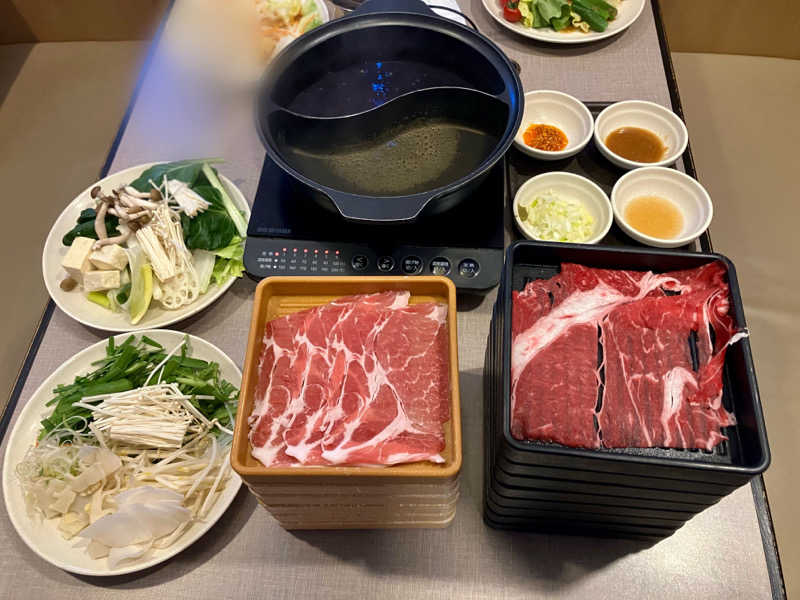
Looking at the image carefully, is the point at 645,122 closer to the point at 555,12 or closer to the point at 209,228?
the point at 555,12

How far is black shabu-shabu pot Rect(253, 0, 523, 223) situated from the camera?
4.76ft

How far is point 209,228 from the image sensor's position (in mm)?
1584

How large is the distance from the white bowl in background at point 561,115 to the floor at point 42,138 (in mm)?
2049

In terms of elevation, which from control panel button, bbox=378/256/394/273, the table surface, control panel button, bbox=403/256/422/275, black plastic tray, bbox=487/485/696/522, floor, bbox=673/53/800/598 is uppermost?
control panel button, bbox=378/256/394/273

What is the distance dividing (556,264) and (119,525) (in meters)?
1.06

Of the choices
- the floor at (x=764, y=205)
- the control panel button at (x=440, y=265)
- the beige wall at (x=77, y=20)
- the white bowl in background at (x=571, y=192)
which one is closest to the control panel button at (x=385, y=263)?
the control panel button at (x=440, y=265)

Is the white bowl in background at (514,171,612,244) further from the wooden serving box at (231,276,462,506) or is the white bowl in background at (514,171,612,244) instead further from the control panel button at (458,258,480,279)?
the wooden serving box at (231,276,462,506)

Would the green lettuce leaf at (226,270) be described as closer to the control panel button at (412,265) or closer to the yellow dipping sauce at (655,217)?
the control panel button at (412,265)

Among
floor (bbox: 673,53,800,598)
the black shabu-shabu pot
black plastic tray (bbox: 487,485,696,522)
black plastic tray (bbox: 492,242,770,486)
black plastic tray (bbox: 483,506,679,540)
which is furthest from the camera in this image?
floor (bbox: 673,53,800,598)

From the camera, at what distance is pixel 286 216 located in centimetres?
153

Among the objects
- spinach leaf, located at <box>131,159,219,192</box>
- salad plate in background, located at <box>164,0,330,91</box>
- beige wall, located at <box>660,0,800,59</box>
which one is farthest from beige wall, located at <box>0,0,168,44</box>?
beige wall, located at <box>660,0,800,59</box>

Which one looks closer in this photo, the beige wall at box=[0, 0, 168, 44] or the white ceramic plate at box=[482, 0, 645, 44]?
the white ceramic plate at box=[482, 0, 645, 44]

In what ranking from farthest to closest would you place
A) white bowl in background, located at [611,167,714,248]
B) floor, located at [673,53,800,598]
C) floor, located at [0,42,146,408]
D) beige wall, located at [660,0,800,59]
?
beige wall, located at [660,0,800,59]
floor, located at [0,42,146,408]
floor, located at [673,53,800,598]
white bowl in background, located at [611,167,714,248]

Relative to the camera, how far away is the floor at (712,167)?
1995 mm
